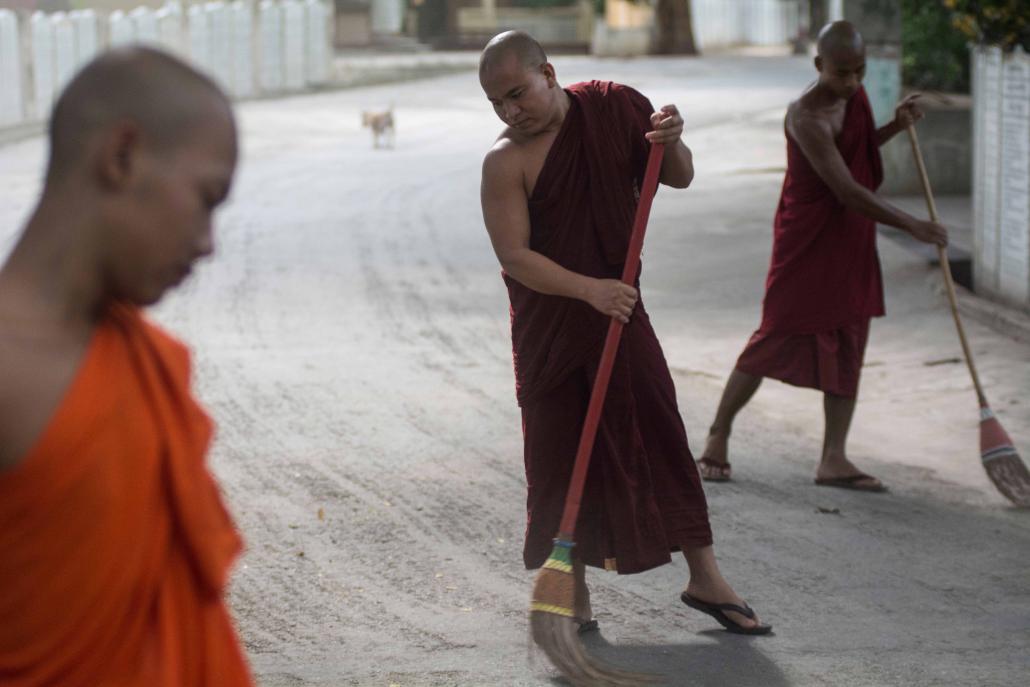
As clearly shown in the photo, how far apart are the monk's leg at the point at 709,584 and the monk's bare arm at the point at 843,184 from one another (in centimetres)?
187

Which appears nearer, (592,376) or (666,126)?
(666,126)

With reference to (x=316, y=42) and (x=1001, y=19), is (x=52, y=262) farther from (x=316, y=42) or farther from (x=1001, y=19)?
(x=316, y=42)

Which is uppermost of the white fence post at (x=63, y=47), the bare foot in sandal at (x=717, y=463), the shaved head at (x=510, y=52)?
the white fence post at (x=63, y=47)

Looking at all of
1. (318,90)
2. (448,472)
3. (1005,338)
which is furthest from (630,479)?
(318,90)

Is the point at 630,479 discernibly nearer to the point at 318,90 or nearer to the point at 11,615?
the point at 11,615

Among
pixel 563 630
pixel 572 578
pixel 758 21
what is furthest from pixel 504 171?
pixel 758 21

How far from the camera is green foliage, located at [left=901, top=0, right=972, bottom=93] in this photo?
53.7 feet

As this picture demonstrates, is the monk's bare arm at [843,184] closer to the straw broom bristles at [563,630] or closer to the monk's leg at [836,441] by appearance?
the monk's leg at [836,441]

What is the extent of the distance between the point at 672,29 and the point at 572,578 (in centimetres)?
3927

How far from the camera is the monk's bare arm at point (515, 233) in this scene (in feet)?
13.4

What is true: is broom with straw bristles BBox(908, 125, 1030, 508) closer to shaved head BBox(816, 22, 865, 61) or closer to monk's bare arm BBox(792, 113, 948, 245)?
monk's bare arm BBox(792, 113, 948, 245)

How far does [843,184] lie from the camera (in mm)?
5871

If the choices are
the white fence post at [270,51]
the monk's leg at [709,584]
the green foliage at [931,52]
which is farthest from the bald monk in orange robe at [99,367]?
the white fence post at [270,51]

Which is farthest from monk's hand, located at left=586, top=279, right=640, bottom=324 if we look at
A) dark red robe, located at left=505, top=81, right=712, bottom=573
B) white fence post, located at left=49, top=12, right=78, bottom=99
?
white fence post, located at left=49, top=12, right=78, bottom=99
